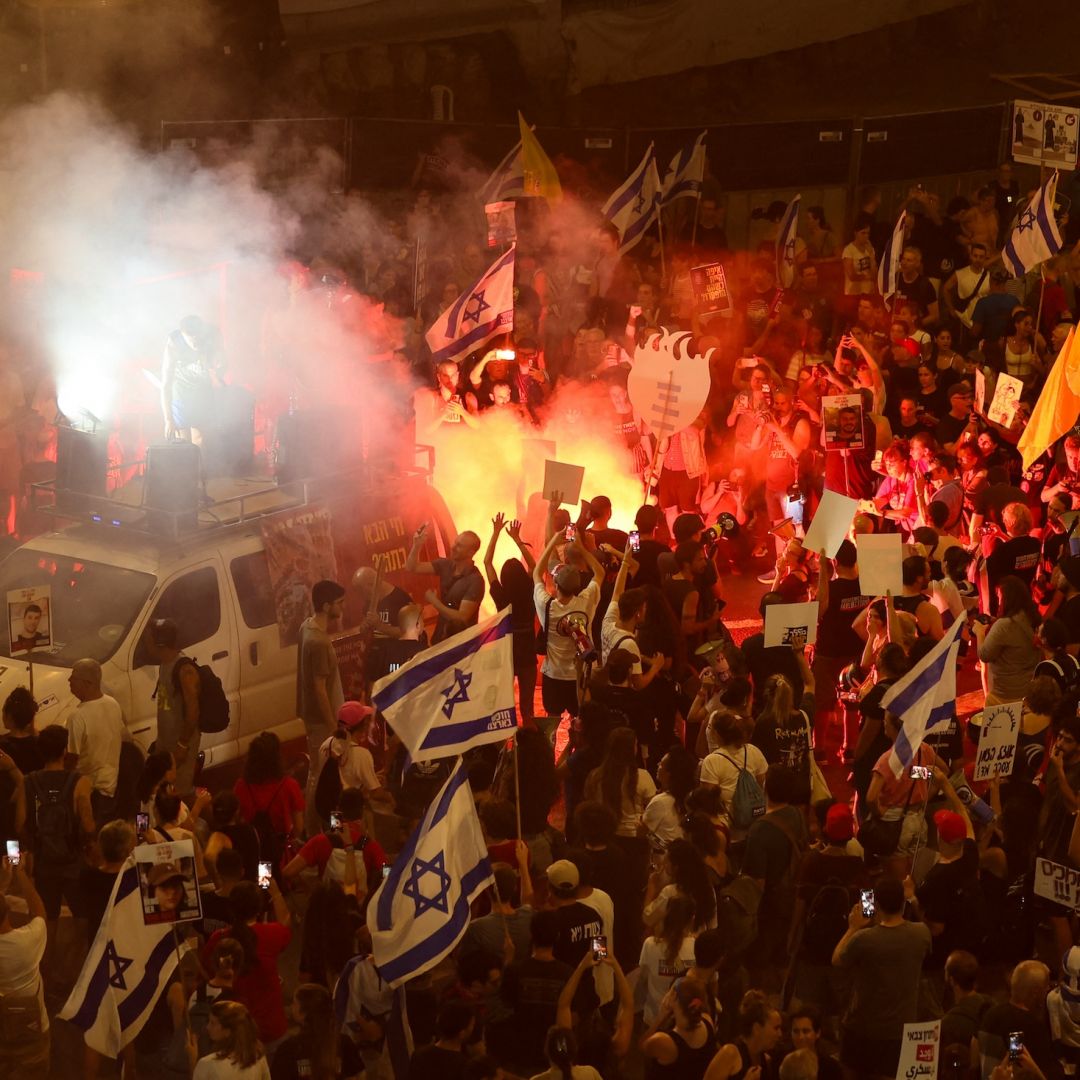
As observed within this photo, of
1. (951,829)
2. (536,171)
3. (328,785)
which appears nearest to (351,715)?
(328,785)

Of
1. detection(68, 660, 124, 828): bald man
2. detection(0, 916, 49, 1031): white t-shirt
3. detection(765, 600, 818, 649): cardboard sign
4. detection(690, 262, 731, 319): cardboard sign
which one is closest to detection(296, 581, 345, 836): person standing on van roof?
detection(68, 660, 124, 828): bald man

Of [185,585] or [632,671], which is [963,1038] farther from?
[185,585]

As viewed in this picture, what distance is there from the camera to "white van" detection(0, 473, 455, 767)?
34.1 feet

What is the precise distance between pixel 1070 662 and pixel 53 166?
12.8 metres

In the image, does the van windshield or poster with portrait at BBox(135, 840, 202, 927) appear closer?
poster with portrait at BBox(135, 840, 202, 927)

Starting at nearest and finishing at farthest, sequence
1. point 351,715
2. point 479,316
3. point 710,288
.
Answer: point 351,715 → point 479,316 → point 710,288

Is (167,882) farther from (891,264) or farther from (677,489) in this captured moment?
(891,264)

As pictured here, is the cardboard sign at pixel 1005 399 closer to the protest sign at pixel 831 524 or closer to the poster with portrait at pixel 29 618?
the protest sign at pixel 831 524

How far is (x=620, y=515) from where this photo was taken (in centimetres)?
1586

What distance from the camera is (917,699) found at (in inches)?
341

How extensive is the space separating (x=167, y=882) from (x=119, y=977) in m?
0.49

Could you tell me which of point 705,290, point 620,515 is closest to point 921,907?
point 620,515

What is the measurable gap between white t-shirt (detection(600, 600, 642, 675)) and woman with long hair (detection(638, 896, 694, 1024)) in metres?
2.77

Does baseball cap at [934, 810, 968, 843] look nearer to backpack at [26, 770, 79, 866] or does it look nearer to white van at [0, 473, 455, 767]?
backpack at [26, 770, 79, 866]
